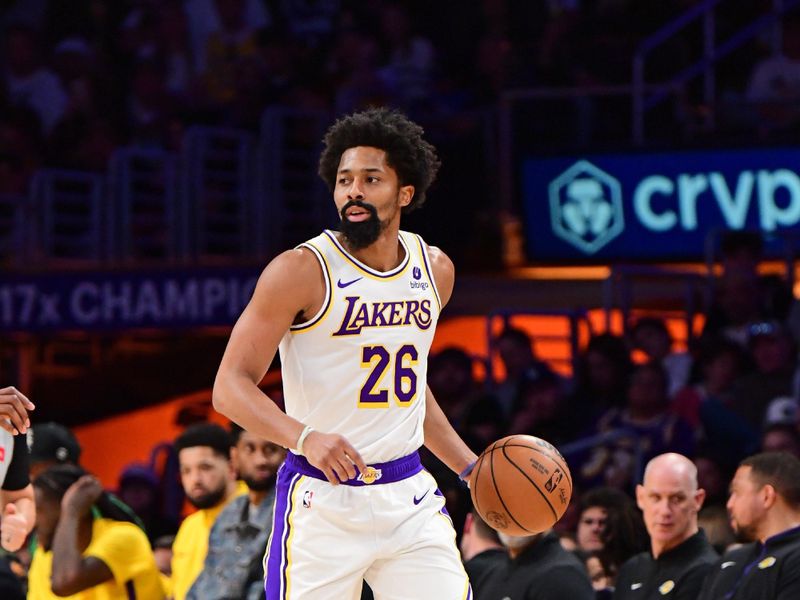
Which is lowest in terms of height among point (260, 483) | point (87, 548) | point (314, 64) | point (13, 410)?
point (87, 548)

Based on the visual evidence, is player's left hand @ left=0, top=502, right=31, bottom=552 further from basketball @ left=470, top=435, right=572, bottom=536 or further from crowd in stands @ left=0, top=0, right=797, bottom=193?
crowd in stands @ left=0, top=0, right=797, bottom=193

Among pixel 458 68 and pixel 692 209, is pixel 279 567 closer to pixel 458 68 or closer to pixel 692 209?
pixel 692 209

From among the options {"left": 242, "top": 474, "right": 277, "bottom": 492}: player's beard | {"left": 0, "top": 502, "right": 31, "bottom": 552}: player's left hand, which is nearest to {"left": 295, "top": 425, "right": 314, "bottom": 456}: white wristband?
{"left": 0, "top": 502, "right": 31, "bottom": 552}: player's left hand

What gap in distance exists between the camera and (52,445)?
7.82 meters

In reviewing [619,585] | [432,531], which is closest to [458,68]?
[619,585]

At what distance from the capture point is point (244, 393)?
194 inches

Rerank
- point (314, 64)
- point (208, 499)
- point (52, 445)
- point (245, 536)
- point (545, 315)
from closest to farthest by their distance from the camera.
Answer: point (245, 536) < point (208, 499) < point (52, 445) < point (545, 315) < point (314, 64)

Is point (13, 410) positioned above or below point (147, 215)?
below

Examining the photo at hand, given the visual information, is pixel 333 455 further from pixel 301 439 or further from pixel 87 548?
pixel 87 548

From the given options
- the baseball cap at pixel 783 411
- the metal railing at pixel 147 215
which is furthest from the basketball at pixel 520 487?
the metal railing at pixel 147 215

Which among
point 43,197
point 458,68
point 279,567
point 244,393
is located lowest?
point 279,567

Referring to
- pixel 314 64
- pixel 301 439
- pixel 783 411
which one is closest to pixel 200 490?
pixel 301 439

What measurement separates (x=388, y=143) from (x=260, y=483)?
90.5 inches

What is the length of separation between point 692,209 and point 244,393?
285 inches
